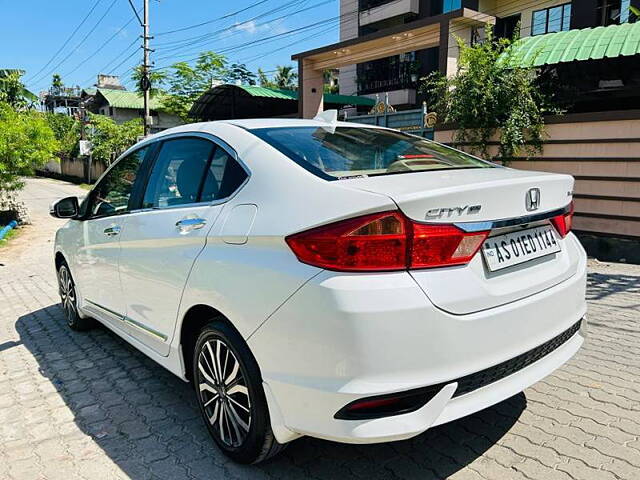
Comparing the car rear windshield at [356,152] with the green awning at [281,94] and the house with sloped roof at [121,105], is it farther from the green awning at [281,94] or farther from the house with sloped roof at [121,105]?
the house with sloped roof at [121,105]

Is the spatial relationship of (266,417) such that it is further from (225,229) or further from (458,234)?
(458,234)

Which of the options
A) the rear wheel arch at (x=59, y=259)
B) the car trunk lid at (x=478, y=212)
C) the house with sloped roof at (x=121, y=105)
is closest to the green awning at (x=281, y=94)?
the rear wheel arch at (x=59, y=259)

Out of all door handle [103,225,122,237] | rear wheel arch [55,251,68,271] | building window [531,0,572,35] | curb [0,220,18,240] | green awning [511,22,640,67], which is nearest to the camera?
door handle [103,225,122,237]

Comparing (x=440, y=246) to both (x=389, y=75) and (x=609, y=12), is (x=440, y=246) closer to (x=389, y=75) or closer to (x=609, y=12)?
(x=609, y=12)

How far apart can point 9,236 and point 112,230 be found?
31.4ft

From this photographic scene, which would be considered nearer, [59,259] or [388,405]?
[388,405]

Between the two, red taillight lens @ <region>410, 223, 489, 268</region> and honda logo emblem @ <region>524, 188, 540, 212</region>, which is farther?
honda logo emblem @ <region>524, 188, 540, 212</region>

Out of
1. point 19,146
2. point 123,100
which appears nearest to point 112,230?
point 19,146

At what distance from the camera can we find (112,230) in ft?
11.3

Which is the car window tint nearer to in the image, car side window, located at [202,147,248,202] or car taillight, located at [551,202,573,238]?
car side window, located at [202,147,248,202]

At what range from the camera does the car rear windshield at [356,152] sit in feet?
7.76

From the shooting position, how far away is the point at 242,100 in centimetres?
1983

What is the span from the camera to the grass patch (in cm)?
1034

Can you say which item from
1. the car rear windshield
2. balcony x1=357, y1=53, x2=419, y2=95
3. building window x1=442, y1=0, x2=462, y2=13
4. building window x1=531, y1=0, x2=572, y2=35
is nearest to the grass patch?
the car rear windshield
